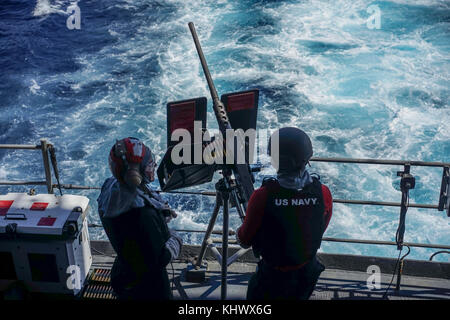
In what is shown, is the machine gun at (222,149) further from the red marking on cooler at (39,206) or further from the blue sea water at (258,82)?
the blue sea water at (258,82)

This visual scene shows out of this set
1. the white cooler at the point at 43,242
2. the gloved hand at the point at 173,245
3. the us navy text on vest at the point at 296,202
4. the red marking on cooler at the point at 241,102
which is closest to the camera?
the us navy text on vest at the point at 296,202

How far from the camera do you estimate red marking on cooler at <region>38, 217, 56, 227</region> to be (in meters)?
3.69

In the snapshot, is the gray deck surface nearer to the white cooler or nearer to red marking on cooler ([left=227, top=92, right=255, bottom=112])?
the white cooler

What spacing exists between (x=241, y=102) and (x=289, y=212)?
1095 mm

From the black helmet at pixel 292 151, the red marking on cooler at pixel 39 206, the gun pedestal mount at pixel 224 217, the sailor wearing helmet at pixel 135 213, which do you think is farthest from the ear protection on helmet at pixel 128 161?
the red marking on cooler at pixel 39 206

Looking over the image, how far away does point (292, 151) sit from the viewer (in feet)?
8.63

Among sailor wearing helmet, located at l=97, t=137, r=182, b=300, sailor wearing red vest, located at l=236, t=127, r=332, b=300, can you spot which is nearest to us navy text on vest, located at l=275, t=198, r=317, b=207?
sailor wearing red vest, located at l=236, t=127, r=332, b=300

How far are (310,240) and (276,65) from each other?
1396 cm

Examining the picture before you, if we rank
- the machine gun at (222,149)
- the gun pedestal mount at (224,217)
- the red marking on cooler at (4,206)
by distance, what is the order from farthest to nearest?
the red marking on cooler at (4,206) < the machine gun at (222,149) < the gun pedestal mount at (224,217)

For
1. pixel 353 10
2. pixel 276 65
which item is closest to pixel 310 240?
pixel 276 65

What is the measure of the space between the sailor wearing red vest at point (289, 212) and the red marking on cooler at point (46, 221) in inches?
69.2

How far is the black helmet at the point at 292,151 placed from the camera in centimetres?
263

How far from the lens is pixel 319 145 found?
42.2 feet

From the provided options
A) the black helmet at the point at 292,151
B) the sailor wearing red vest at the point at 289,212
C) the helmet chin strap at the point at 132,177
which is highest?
the black helmet at the point at 292,151
